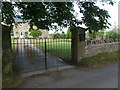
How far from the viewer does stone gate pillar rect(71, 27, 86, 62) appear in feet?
26.9

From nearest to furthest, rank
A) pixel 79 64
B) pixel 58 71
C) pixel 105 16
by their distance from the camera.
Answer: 1. pixel 58 71
2. pixel 105 16
3. pixel 79 64

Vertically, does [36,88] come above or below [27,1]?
below

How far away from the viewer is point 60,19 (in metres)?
7.58

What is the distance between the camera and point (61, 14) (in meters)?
7.34

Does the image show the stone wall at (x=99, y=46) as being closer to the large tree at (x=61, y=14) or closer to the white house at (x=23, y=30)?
the large tree at (x=61, y=14)

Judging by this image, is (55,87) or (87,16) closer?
(55,87)

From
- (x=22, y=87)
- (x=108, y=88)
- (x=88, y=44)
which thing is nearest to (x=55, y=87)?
(x=22, y=87)

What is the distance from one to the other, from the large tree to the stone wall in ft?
5.35

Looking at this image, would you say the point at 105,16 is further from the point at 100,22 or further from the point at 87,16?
the point at 87,16

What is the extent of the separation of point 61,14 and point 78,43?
1.90 m

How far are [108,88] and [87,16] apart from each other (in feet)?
13.2

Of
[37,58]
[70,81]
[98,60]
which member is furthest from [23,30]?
[70,81]

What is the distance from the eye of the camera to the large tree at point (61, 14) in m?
6.88

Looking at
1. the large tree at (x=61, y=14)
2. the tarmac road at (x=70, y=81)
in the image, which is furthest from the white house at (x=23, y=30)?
the tarmac road at (x=70, y=81)
